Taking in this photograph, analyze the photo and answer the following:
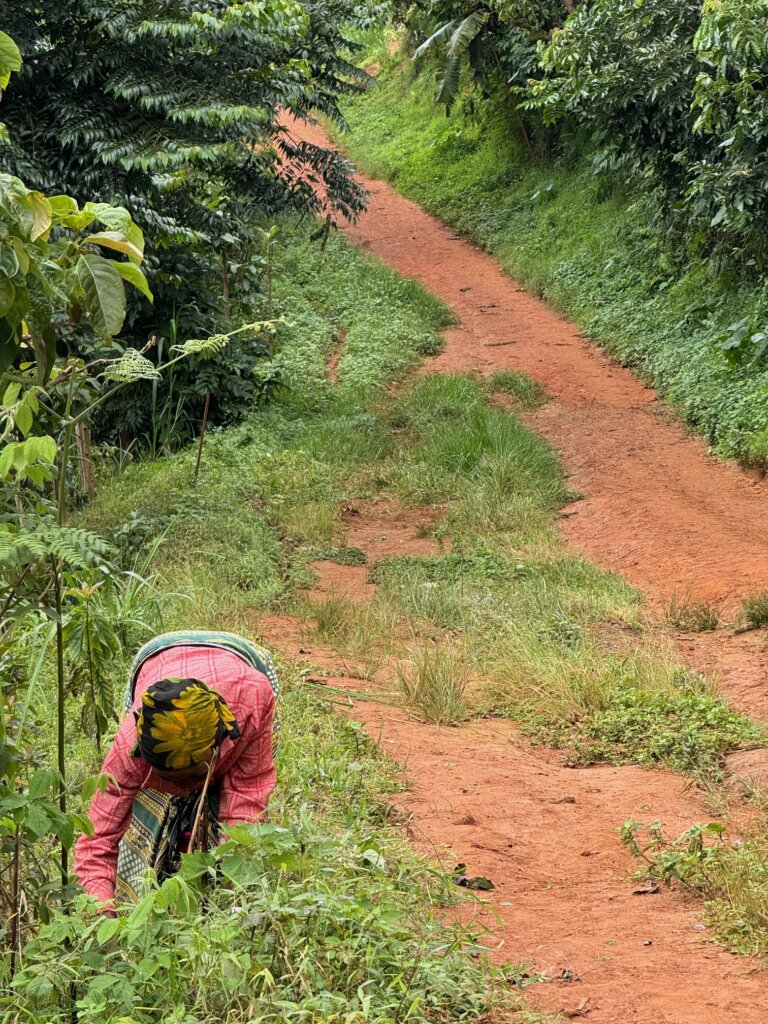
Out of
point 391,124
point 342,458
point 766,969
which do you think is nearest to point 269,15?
point 342,458

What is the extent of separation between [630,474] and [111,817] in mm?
8018

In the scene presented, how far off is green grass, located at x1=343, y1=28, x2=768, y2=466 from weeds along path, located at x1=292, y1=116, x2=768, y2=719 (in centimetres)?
34

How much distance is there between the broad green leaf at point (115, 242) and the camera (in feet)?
7.18

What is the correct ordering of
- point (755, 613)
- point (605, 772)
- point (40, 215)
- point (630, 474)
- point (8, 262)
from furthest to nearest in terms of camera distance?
point (630, 474) < point (755, 613) < point (605, 772) < point (40, 215) < point (8, 262)

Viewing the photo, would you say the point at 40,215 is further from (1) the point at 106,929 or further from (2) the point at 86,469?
(2) the point at 86,469

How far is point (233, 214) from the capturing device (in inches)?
434

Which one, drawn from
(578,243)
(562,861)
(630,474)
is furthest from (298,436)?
(562,861)

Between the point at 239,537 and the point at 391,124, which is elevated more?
the point at 391,124

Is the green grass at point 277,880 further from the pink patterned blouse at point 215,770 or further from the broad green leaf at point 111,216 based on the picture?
the broad green leaf at point 111,216

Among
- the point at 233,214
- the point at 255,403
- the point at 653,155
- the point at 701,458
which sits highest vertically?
the point at 653,155

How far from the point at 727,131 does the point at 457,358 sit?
4080 millimetres

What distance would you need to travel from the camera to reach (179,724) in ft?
8.96

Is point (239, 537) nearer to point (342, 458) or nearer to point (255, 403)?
point (342, 458)

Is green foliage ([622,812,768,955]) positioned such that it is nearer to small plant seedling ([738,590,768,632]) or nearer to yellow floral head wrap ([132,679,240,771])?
yellow floral head wrap ([132,679,240,771])
